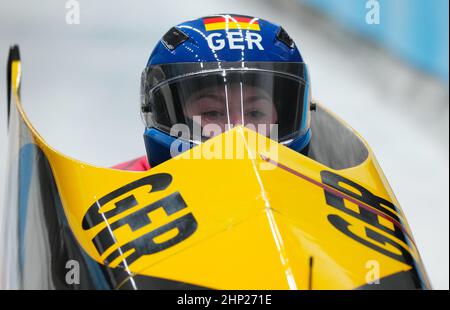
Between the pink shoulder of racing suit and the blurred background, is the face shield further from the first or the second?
the blurred background

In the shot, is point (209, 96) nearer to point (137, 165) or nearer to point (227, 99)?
point (227, 99)

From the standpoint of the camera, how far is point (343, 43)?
6.28m

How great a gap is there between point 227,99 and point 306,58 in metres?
2.74

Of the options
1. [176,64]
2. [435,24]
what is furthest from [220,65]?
[435,24]

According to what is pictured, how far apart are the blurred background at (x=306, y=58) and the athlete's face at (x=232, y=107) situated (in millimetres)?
1653

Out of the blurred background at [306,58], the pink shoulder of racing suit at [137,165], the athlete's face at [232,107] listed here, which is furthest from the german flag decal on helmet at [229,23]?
the blurred background at [306,58]

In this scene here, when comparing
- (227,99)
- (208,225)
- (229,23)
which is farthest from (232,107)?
Answer: (208,225)

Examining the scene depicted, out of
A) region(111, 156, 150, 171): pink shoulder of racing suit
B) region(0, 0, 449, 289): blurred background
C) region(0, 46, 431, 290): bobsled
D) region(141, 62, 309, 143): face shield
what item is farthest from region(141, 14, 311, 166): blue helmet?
region(0, 0, 449, 289): blurred background

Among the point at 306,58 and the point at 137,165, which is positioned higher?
the point at 306,58

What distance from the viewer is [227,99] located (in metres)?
3.54

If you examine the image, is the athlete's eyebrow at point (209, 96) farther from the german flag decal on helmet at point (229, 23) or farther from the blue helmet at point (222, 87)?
the german flag decal on helmet at point (229, 23)

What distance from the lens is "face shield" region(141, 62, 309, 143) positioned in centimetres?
354
